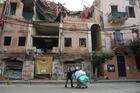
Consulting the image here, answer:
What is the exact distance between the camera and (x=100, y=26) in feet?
108

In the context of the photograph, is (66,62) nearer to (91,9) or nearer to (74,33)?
(74,33)

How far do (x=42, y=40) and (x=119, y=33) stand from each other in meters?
11.1

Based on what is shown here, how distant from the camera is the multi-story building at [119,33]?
31516 millimetres

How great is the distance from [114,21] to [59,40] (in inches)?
335

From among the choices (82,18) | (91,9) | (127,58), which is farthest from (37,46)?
(127,58)

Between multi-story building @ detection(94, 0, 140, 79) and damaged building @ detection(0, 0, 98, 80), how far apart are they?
2.14 meters

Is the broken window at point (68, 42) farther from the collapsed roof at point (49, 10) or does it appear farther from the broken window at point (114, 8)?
the broken window at point (114, 8)

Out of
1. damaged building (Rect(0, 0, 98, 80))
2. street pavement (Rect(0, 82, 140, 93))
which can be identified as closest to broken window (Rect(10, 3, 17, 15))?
damaged building (Rect(0, 0, 98, 80))

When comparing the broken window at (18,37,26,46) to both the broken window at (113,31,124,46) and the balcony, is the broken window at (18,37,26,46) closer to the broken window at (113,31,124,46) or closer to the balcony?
the balcony

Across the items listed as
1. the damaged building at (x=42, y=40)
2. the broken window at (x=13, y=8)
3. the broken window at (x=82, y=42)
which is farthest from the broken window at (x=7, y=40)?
the broken window at (x=82, y=42)

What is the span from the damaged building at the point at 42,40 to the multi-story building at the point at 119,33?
214cm

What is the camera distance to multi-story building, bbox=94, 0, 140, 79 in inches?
1241

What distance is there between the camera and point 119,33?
33031mm

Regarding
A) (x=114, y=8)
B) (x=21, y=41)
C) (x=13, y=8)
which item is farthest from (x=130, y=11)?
(x=13, y=8)
